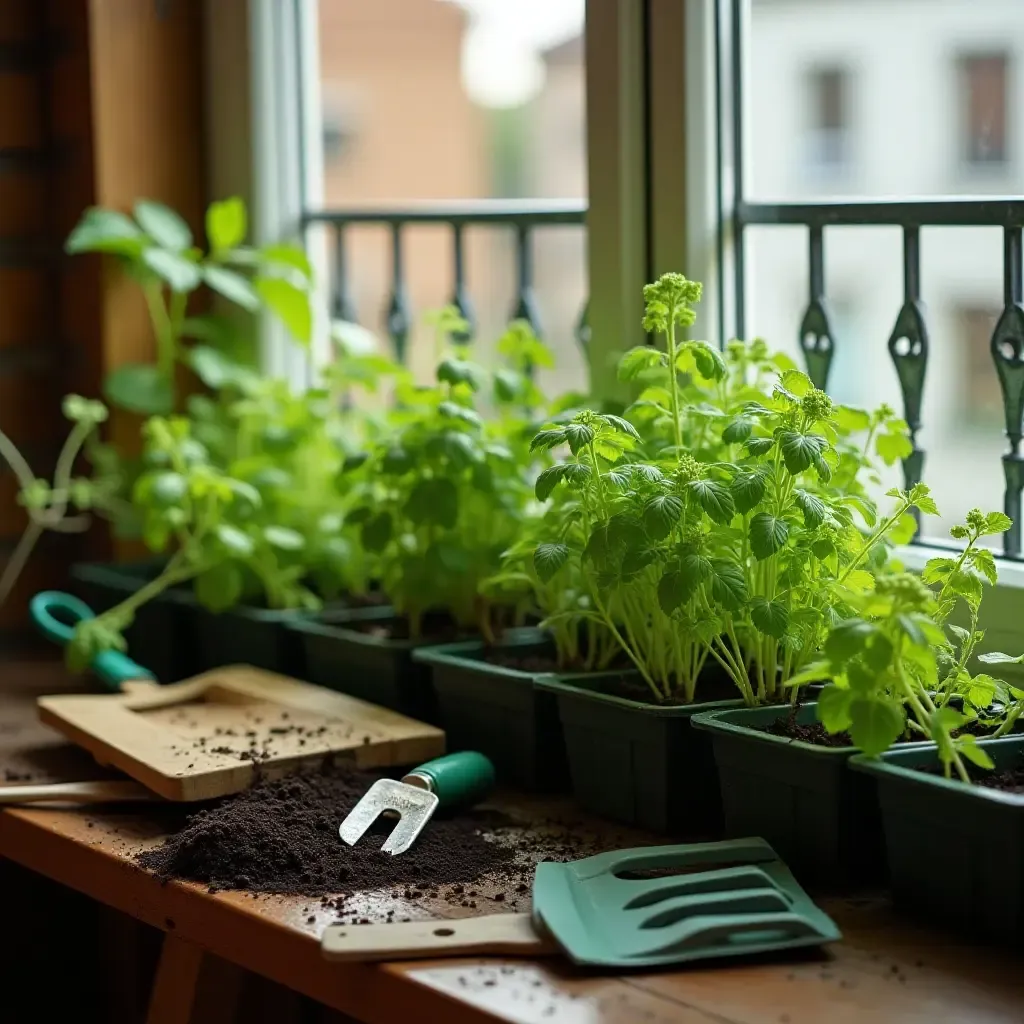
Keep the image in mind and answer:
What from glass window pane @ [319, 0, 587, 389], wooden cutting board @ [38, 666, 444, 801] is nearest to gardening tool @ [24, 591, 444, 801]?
wooden cutting board @ [38, 666, 444, 801]

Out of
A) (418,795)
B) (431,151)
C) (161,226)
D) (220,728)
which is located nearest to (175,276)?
(161,226)

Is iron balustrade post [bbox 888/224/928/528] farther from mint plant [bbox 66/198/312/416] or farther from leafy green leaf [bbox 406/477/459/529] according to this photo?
mint plant [bbox 66/198/312/416]

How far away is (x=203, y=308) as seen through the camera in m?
2.29

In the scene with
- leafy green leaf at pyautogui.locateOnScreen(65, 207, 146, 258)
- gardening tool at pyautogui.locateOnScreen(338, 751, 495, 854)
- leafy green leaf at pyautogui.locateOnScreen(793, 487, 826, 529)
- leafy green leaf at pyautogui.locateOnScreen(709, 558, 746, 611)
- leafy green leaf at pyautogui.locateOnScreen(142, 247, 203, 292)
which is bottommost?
gardening tool at pyautogui.locateOnScreen(338, 751, 495, 854)

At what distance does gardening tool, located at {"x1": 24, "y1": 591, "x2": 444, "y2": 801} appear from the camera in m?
1.48

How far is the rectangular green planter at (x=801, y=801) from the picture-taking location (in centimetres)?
124

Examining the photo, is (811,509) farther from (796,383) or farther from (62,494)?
(62,494)

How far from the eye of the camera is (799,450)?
126 cm

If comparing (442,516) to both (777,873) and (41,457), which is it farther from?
(41,457)

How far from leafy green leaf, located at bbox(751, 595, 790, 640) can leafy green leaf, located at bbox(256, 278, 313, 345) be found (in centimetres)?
99

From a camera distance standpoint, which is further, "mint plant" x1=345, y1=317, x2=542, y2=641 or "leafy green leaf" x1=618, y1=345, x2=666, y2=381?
"mint plant" x1=345, y1=317, x2=542, y2=641

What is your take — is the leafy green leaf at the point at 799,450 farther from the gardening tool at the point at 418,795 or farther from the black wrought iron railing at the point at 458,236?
the black wrought iron railing at the point at 458,236

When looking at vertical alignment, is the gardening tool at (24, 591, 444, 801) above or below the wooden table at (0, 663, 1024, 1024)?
above

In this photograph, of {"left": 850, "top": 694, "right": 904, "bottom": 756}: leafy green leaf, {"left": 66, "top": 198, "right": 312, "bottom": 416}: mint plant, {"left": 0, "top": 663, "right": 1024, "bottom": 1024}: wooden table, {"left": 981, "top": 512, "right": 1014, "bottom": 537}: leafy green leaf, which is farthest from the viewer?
{"left": 66, "top": 198, "right": 312, "bottom": 416}: mint plant
